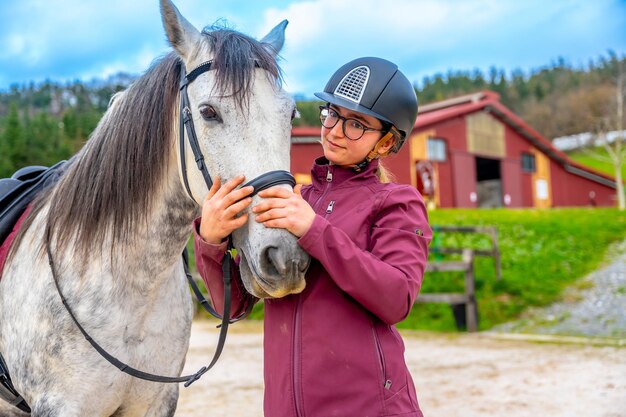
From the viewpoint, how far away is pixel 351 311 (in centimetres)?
160

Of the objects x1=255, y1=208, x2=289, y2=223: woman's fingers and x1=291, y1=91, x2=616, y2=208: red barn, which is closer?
x1=255, y1=208, x2=289, y2=223: woman's fingers

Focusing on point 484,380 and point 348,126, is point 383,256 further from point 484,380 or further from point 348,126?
point 484,380

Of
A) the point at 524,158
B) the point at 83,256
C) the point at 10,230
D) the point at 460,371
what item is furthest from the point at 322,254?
the point at 524,158

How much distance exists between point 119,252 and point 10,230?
697 mm

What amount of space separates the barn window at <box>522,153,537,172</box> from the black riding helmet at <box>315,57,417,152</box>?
83.1 feet

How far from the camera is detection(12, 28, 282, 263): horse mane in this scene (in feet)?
6.72

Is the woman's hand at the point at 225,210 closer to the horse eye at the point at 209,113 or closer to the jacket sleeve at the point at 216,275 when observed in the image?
the jacket sleeve at the point at 216,275

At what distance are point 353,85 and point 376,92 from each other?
0.08m

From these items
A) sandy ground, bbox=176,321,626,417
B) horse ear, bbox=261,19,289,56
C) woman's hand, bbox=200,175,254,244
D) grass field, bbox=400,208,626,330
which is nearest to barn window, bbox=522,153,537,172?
grass field, bbox=400,208,626,330

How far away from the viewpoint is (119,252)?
210 cm

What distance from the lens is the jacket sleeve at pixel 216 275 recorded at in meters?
1.67

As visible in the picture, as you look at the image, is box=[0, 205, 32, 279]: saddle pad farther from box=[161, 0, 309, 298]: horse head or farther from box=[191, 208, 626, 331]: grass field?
box=[191, 208, 626, 331]: grass field

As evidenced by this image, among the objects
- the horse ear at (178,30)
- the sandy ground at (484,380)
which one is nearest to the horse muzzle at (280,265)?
the horse ear at (178,30)

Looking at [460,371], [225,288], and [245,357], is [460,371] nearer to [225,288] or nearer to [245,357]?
[245,357]
